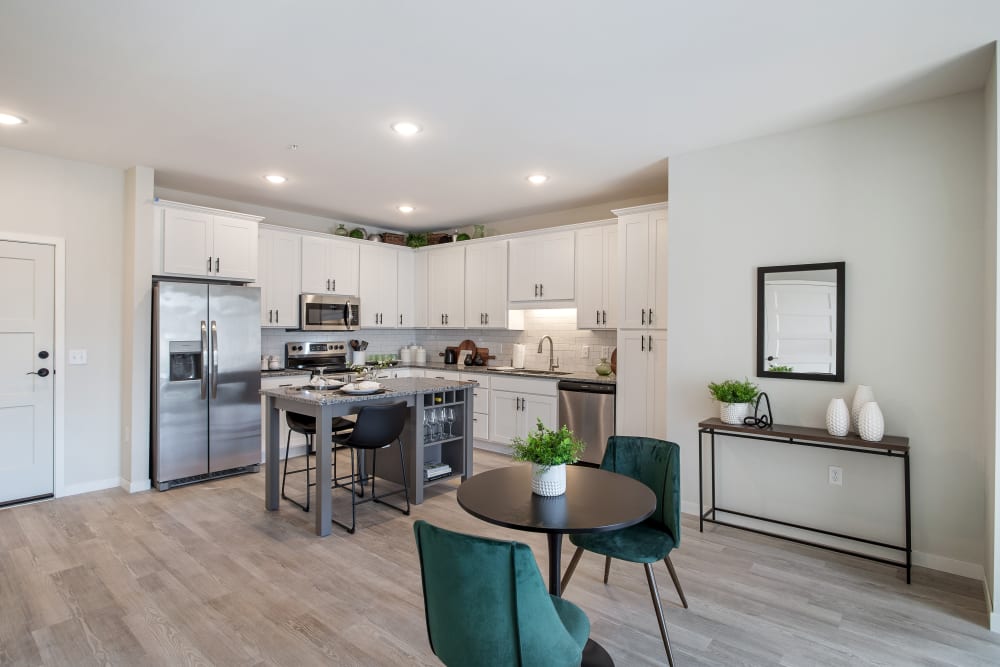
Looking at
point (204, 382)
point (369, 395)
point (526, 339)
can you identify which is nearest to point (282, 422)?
point (204, 382)

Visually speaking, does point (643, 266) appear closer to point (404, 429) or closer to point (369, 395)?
point (404, 429)

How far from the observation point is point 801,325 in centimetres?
345

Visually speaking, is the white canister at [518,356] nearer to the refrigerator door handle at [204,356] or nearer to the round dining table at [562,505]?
the refrigerator door handle at [204,356]

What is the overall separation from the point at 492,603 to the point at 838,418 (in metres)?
2.59

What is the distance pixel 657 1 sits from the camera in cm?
214

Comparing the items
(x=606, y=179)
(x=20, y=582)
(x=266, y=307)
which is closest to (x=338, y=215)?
(x=266, y=307)

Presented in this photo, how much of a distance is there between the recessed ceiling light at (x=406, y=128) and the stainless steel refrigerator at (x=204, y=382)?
2.25 meters

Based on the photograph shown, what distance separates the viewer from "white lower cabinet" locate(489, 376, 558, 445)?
17.3 ft

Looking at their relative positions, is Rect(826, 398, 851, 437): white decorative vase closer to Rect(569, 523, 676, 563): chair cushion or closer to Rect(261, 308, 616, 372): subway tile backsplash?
Rect(569, 523, 676, 563): chair cushion

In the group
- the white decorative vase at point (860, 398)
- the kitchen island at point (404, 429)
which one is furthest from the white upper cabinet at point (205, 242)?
the white decorative vase at point (860, 398)

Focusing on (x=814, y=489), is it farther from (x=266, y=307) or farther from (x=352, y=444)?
(x=266, y=307)

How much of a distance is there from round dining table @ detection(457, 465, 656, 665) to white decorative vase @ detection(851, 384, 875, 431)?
5.70 ft

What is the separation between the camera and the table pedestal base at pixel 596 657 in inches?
82.9

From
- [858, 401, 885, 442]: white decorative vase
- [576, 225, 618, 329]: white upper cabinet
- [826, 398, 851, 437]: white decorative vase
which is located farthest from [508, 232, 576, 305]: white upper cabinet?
[858, 401, 885, 442]: white decorative vase
